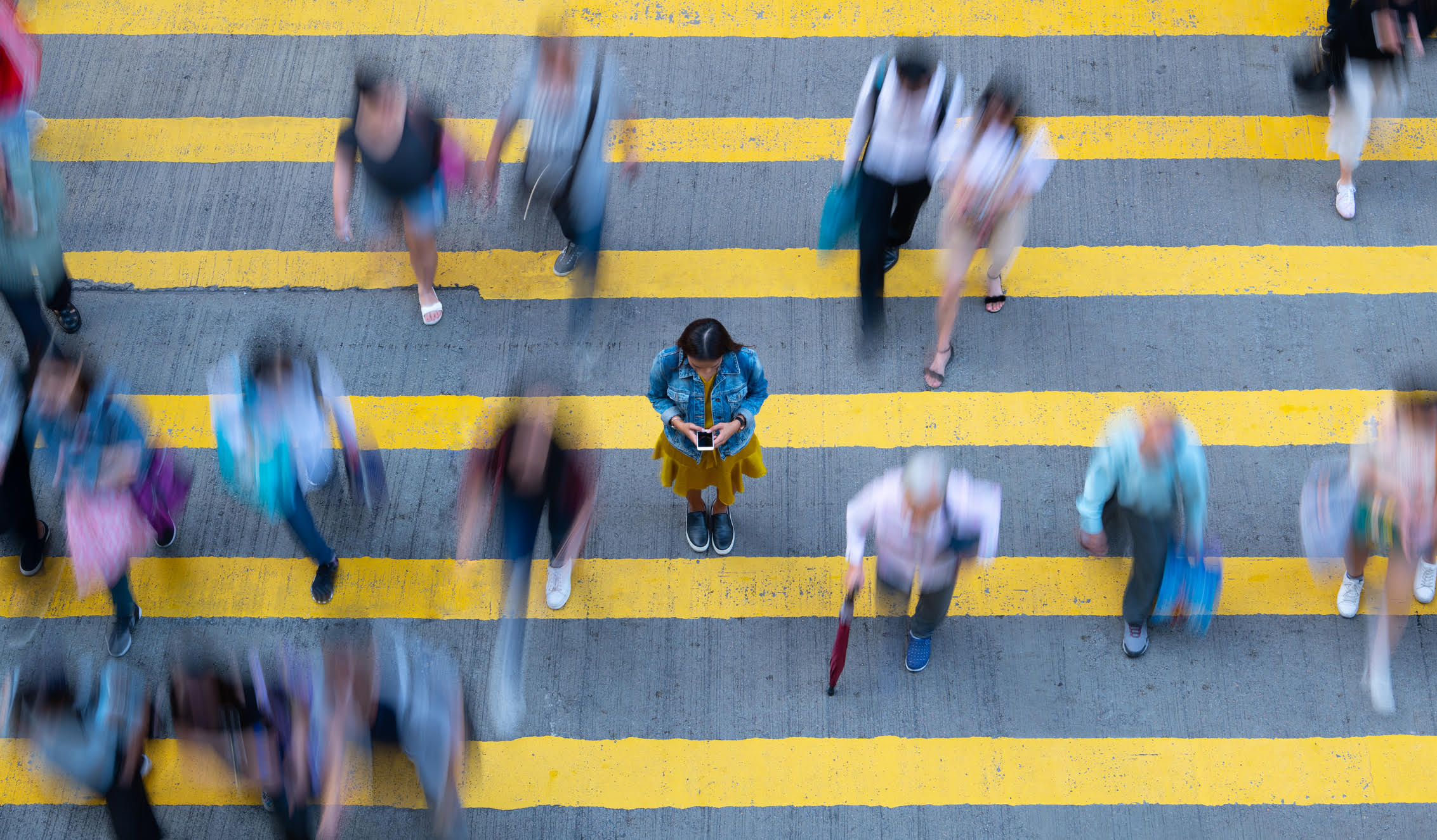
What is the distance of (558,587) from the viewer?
234 inches

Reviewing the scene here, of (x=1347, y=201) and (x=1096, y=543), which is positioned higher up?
(x=1347, y=201)

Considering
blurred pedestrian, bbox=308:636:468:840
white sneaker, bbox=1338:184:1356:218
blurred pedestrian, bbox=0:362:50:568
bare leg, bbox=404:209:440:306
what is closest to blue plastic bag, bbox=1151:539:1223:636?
white sneaker, bbox=1338:184:1356:218

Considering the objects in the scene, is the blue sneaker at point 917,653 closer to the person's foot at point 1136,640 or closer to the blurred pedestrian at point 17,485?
the person's foot at point 1136,640

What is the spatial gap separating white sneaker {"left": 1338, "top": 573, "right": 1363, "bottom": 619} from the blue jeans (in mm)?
5182

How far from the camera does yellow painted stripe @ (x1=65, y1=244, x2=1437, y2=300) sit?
22.5 feet

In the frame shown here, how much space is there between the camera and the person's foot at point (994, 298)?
6762mm

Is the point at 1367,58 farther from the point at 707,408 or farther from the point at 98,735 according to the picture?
the point at 98,735

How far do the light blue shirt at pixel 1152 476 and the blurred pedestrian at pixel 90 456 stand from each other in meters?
4.35

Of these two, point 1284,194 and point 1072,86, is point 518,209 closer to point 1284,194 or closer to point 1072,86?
point 1072,86

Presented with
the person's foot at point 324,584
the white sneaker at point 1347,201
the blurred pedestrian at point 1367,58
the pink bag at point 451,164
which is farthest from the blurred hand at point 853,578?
the white sneaker at point 1347,201

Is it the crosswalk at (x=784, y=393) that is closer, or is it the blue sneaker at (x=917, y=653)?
the crosswalk at (x=784, y=393)

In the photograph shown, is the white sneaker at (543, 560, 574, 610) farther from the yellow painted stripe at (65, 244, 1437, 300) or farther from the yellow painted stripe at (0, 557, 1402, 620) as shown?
the yellow painted stripe at (65, 244, 1437, 300)

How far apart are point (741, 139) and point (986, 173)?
2.40m

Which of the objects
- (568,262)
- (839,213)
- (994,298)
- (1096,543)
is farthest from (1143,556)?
(568,262)
